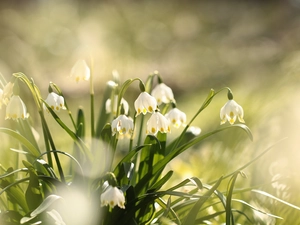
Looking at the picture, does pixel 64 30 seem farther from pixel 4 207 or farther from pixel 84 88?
pixel 4 207

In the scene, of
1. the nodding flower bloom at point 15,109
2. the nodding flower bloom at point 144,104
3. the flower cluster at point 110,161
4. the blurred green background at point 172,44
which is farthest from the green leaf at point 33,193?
the blurred green background at point 172,44

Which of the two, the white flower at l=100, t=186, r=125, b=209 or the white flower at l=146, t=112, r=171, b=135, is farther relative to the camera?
the white flower at l=146, t=112, r=171, b=135

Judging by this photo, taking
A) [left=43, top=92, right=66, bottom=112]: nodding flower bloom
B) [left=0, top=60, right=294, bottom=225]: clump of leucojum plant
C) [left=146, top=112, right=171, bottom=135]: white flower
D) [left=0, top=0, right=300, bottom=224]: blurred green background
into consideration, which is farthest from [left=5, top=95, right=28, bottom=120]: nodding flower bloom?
[left=0, top=0, right=300, bottom=224]: blurred green background

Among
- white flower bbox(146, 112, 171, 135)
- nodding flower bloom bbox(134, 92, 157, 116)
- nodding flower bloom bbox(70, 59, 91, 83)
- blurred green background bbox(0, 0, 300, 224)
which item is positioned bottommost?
white flower bbox(146, 112, 171, 135)

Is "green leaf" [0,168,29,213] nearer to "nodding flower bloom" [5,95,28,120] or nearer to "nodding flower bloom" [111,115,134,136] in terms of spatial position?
"nodding flower bloom" [5,95,28,120]

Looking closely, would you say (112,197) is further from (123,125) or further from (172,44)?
(172,44)

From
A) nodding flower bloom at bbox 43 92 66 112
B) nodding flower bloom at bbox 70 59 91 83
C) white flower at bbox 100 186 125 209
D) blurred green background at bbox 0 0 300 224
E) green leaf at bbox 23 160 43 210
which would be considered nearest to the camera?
white flower at bbox 100 186 125 209

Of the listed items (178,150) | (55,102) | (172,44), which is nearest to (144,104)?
(178,150)

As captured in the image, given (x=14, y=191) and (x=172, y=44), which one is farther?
(x=172, y=44)

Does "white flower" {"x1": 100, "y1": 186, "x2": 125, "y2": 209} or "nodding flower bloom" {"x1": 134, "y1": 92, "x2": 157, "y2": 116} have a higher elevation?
"nodding flower bloom" {"x1": 134, "y1": 92, "x2": 157, "y2": 116}

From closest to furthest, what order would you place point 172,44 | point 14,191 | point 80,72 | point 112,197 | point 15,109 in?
point 112,197
point 15,109
point 14,191
point 80,72
point 172,44
